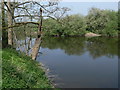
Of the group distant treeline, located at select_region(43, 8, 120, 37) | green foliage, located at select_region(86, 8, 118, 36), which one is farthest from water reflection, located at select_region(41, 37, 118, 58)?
green foliage, located at select_region(86, 8, 118, 36)

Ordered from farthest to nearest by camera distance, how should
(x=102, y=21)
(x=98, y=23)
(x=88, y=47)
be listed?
(x=98, y=23) → (x=102, y=21) → (x=88, y=47)

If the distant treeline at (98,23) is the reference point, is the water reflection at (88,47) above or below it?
below

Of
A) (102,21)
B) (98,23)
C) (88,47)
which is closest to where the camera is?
(88,47)

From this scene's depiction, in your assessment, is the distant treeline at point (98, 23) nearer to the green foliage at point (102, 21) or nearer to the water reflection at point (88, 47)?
the green foliage at point (102, 21)

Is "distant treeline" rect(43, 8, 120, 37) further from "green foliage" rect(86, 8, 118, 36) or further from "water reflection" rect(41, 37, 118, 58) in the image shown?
"water reflection" rect(41, 37, 118, 58)

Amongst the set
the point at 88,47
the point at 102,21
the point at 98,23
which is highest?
the point at 102,21

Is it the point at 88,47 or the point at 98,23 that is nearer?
the point at 88,47

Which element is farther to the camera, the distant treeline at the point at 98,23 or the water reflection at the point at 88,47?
the distant treeline at the point at 98,23

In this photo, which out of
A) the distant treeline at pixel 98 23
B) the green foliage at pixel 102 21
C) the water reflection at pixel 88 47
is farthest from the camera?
the green foliage at pixel 102 21

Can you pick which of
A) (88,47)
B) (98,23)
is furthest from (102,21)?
(88,47)

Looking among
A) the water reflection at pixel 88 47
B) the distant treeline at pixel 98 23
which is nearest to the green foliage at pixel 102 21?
the distant treeline at pixel 98 23

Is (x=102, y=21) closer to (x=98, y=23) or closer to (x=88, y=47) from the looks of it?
(x=98, y=23)

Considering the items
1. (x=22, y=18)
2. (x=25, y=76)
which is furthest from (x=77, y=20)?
(x=25, y=76)

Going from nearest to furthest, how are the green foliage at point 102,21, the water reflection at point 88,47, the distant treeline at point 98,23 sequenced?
the water reflection at point 88,47, the distant treeline at point 98,23, the green foliage at point 102,21
